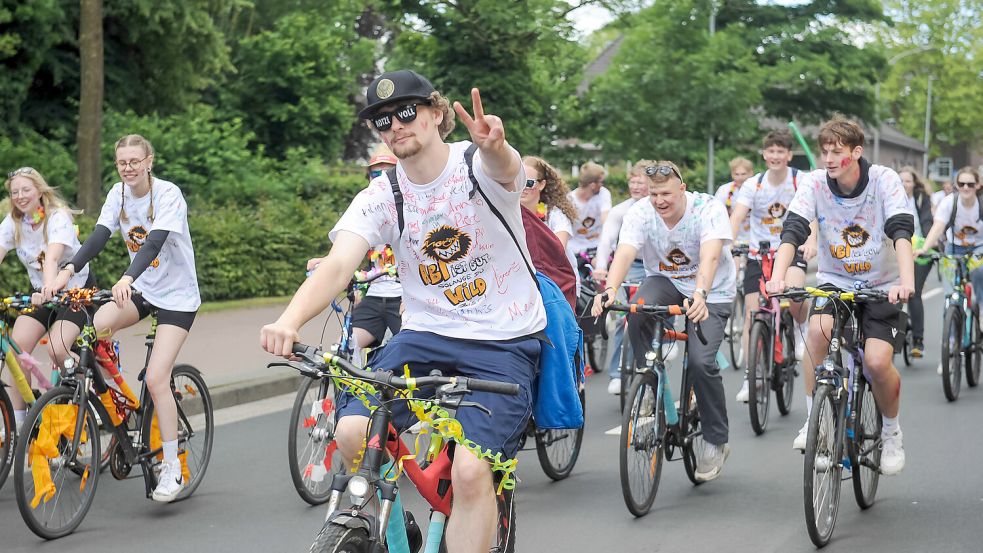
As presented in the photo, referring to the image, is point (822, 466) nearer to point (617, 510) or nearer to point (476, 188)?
point (617, 510)

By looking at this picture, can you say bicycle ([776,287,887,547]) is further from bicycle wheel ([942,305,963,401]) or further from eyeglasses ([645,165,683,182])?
bicycle wheel ([942,305,963,401])

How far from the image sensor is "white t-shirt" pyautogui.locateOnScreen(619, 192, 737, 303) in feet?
22.6

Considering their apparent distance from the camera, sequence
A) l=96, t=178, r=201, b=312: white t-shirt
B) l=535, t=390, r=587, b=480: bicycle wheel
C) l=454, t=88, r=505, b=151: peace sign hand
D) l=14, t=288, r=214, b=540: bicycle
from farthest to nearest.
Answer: l=535, t=390, r=587, b=480: bicycle wheel
l=96, t=178, r=201, b=312: white t-shirt
l=14, t=288, r=214, b=540: bicycle
l=454, t=88, r=505, b=151: peace sign hand

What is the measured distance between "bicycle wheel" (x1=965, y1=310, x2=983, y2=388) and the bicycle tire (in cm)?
436

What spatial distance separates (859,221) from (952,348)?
4050 mm

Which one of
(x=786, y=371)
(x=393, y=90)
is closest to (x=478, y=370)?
(x=393, y=90)

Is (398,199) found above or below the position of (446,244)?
above

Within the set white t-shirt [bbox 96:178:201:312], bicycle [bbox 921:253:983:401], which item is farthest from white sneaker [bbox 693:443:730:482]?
bicycle [bbox 921:253:983:401]

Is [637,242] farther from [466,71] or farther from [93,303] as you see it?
[466,71]

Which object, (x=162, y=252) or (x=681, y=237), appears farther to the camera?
(x=681, y=237)

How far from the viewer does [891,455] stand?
639cm

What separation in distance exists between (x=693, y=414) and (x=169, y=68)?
1530 centimetres

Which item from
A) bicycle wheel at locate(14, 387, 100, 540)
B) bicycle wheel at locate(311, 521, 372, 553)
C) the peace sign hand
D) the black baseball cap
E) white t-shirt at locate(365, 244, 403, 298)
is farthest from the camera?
white t-shirt at locate(365, 244, 403, 298)

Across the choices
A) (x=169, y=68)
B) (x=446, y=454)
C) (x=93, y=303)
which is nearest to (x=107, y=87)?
(x=169, y=68)
